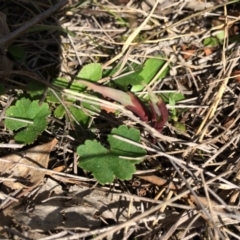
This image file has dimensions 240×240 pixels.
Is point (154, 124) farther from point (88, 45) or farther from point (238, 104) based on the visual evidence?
point (88, 45)

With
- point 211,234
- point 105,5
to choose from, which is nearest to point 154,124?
point 211,234

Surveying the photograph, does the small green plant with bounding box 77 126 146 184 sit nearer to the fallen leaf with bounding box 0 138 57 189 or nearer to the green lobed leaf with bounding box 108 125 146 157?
the green lobed leaf with bounding box 108 125 146 157

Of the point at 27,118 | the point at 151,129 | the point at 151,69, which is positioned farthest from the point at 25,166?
the point at 151,69

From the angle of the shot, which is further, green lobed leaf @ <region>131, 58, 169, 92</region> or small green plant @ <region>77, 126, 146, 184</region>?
green lobed leaf @ <region>131, 58, 169, 92</region>

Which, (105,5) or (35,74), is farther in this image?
(105,5)

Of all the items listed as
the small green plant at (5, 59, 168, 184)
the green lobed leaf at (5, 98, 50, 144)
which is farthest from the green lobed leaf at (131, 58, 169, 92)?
the green lobed leaf at (5, 98, 50, 144)

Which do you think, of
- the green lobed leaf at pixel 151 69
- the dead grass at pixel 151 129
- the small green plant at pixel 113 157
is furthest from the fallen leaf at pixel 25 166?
the green lobed leaf at pixel 151 69

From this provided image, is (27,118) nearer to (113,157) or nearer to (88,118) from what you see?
(88,118)
